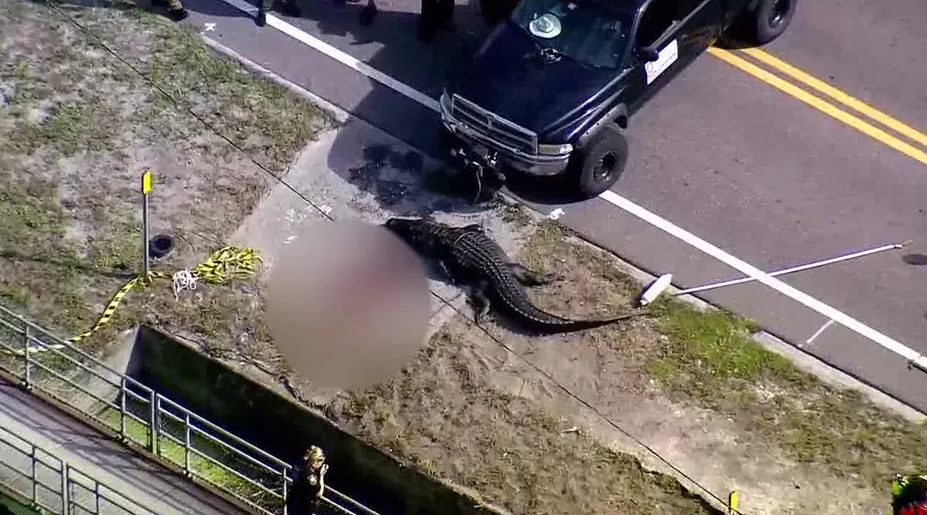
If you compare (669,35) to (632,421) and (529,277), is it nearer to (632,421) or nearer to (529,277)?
(529,277)

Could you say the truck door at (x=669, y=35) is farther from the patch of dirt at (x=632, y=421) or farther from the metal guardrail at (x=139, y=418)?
the metal guardrail at (x=139, y=418)

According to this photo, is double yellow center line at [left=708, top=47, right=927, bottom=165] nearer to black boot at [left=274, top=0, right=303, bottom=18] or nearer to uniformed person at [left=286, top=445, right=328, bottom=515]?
black boot at [left=274, top=0, right=303, bottom=18]

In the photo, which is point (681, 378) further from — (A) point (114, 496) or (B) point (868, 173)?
(A) point (114, 496)

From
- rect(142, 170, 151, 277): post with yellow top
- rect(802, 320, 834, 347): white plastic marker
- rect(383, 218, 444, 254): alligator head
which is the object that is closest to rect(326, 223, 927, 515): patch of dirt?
rect(802, 320, 834, 347): white plastic marker

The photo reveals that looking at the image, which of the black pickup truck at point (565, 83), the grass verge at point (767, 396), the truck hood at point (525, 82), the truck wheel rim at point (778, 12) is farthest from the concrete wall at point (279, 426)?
the truck wheel rim at point (778, 12)

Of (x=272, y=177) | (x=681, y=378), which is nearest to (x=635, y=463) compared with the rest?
(x=681, y=378)

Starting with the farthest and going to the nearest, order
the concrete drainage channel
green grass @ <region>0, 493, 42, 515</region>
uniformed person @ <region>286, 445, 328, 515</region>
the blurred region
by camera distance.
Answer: the blurred region → the concrete drainage channel → green grass @ <region>0, 493, 42, 515</region> → uniformed person @ <region>286, 445, 328, 515</region>
